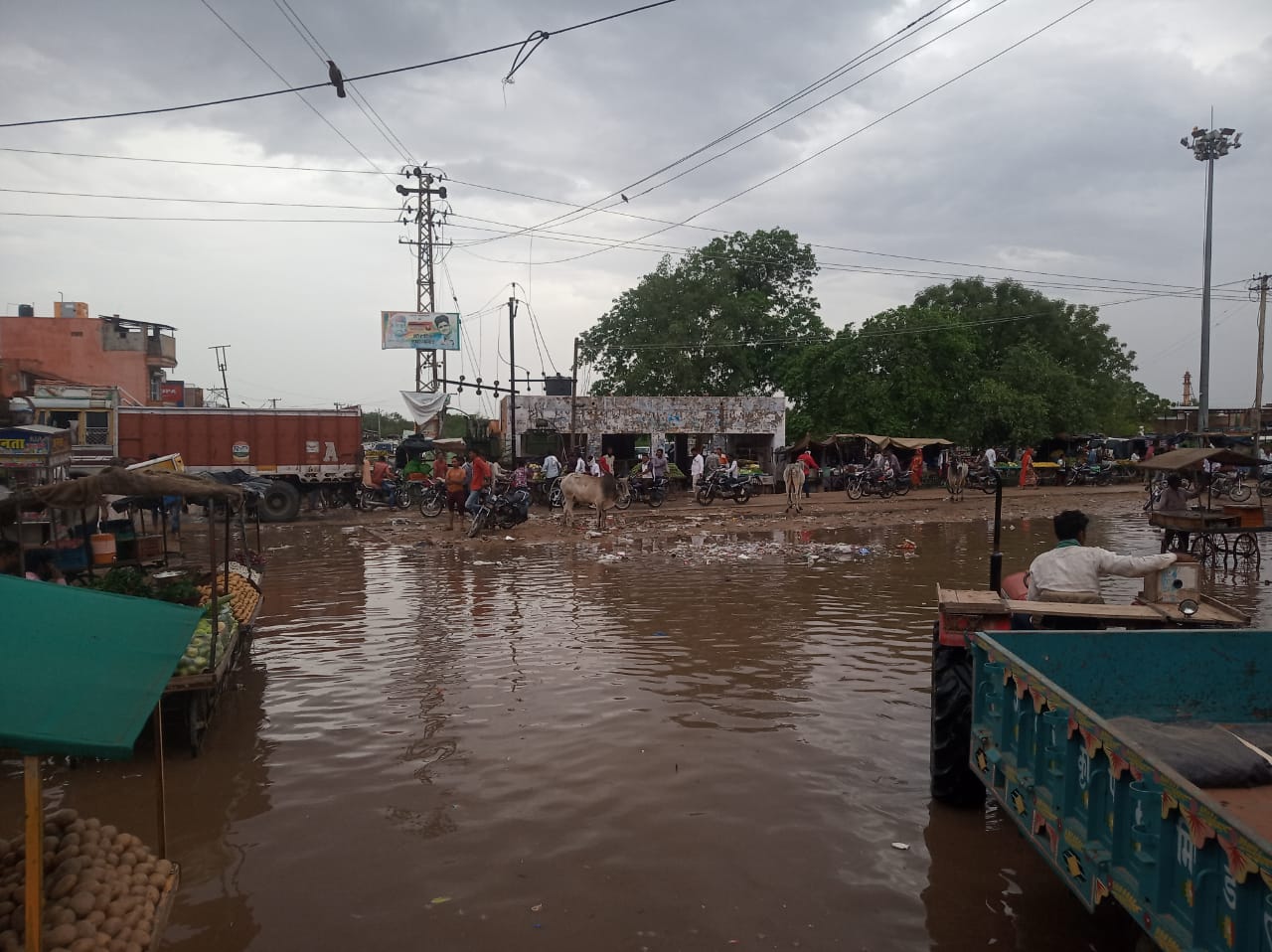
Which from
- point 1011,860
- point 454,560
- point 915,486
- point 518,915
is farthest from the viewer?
point 915,486

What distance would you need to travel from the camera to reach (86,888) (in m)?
3.14

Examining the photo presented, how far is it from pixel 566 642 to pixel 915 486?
2679 centimetres

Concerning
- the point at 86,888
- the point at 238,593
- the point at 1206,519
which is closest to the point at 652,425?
the point at 1206,519

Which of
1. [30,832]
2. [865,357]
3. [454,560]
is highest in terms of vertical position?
[865,357]

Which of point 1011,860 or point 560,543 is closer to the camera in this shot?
point 1011,860

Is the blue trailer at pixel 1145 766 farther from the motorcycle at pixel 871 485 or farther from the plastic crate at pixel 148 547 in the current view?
the motorcycle at pixel 871 485

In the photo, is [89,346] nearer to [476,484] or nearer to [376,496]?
[376,496]

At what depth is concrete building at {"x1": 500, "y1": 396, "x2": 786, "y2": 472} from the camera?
3155 centimetres

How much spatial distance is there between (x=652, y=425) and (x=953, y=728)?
92.3 ft

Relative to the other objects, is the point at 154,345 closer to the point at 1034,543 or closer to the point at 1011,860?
the point at 1034,543

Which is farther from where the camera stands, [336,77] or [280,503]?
[280,503]

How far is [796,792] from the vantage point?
5.14 m

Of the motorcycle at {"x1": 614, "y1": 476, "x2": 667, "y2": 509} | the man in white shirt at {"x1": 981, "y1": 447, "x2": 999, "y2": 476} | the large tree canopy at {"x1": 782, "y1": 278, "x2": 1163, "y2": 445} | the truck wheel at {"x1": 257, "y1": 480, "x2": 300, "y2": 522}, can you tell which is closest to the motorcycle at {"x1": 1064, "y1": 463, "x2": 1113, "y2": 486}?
the large tree canopy at {"x1": 782, "y1": 278, "x2": 1163, "y2": 445}

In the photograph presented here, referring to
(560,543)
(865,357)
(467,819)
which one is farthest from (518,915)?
(865,357)
